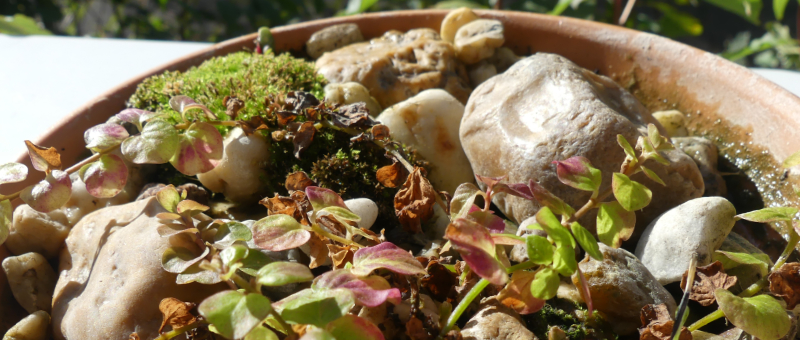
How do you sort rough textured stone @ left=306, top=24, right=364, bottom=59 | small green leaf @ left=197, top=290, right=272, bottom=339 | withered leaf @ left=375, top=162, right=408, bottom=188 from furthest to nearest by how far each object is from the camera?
rough textured stone @ left=306, top=24, right=364, bottom=59 < withered leaf @ left=375, top=162, right=408, bottom=188 < small green leaf @ left=197, top=290, right=272, bottom=339

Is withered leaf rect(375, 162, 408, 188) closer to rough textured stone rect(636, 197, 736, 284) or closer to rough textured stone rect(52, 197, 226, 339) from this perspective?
rough textured stone rect(52, 197, 226, 339)

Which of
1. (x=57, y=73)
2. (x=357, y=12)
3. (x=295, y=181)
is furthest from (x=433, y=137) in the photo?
(x=57, y=73)

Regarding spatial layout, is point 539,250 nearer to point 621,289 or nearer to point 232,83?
point 621,289

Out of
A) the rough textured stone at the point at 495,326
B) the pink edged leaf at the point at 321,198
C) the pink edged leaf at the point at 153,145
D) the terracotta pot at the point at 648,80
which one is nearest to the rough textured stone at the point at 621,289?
the rough textured stone at the point at 495,326

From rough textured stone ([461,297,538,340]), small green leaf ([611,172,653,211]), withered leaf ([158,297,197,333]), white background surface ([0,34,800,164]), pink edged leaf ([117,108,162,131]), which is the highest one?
pink edged leaf ([117,108,162,131])

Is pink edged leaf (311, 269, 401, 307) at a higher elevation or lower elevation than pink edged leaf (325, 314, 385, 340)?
higher

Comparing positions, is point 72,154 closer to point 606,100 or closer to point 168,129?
point 168,129

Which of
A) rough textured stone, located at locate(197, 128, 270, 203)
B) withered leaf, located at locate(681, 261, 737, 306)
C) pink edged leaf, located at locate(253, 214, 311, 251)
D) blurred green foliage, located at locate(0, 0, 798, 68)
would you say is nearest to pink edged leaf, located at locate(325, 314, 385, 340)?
pink edged leaf, located at locate(253, 214, 311, 251)
